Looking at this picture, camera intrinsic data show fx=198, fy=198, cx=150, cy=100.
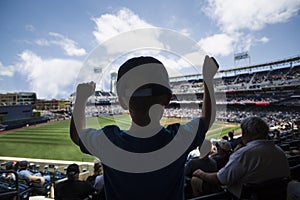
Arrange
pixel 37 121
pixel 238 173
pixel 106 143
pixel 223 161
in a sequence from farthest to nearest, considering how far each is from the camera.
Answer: pixel 37 121 → pixel 223 161 → pixel 238 173 → pixel 106 143

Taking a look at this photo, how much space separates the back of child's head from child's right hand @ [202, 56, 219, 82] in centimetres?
→ 16

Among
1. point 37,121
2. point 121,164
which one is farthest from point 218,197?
point 37,121

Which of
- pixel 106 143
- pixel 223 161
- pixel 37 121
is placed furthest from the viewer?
pixel 37 121

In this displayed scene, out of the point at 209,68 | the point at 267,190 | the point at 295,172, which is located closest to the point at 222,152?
the point at 295,172

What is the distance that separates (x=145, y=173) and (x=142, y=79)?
1.13ft

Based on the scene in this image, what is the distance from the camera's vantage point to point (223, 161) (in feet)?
10.3

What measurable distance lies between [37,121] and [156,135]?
35533 millimetres

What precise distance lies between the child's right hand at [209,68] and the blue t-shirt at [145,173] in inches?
7.5

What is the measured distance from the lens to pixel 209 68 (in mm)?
793

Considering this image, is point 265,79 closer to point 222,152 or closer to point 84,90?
point 222,152

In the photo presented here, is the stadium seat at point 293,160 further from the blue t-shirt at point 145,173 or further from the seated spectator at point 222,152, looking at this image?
the blue t-shirt at point 145,173

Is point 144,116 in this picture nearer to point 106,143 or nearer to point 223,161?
point 106,143

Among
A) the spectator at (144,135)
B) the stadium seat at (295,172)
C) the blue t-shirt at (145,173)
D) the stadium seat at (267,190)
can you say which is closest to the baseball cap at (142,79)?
the spectator at (144,135)

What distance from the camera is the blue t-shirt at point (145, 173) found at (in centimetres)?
73
